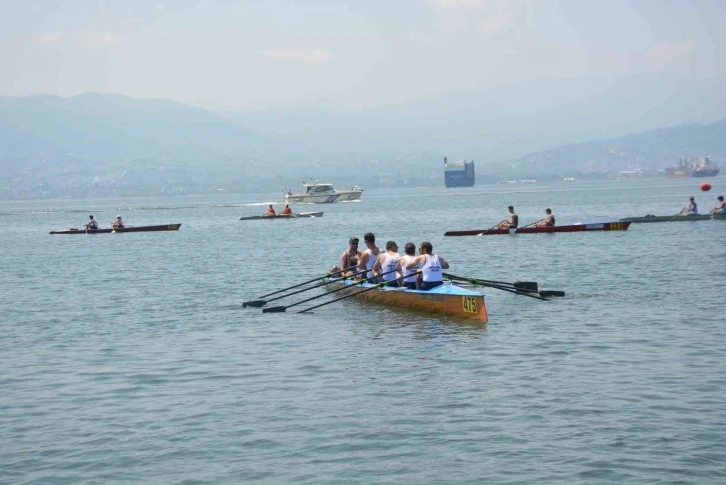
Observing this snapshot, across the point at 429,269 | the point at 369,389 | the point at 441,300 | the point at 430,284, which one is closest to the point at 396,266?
the point at 430,284

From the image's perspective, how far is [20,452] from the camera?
47.2 ft

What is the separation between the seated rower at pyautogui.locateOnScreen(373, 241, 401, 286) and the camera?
27688 millimetres

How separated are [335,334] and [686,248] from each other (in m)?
28.3

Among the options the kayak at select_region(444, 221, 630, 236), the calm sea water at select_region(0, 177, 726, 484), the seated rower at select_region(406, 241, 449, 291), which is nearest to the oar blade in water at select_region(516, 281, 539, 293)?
the calm sea water at select_region(0, 177, 726, 484)

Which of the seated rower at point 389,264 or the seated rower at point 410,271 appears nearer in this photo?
the seated rower at point 410,271

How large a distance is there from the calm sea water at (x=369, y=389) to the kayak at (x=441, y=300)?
0.36m

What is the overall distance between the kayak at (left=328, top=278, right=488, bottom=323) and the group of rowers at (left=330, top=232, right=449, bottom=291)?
0.89 feet

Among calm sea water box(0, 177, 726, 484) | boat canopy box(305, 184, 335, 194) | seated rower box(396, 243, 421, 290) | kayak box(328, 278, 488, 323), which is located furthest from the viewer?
boat canopy box(305, 184, 335, 194)

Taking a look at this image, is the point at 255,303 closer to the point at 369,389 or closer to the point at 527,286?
the point at 527,286

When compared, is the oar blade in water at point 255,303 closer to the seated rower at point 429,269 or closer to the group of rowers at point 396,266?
the group of rowers at point 396,266

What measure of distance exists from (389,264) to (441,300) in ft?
10.5

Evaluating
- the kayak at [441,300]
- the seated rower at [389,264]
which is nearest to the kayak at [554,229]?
the seated rower at [389,264]

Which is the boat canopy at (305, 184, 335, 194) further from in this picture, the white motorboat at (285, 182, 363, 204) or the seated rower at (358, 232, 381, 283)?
the seated rower at (358, 232, 381, 283)

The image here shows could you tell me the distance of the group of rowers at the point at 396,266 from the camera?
25.8 m
